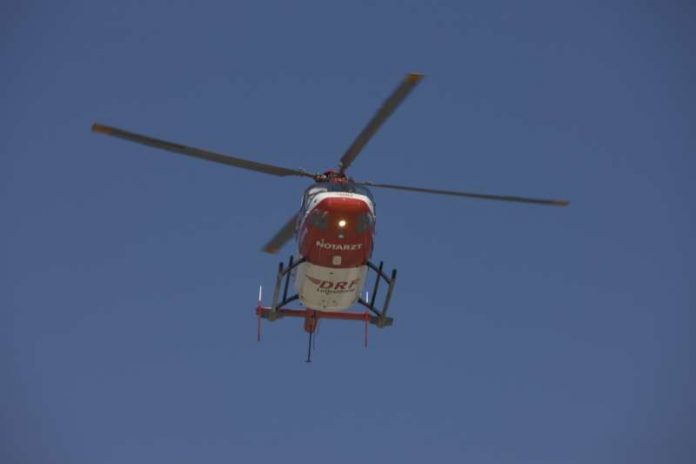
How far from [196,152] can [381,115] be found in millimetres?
3846

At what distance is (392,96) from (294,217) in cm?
500

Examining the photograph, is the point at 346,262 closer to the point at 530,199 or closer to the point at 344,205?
the point at 344,205

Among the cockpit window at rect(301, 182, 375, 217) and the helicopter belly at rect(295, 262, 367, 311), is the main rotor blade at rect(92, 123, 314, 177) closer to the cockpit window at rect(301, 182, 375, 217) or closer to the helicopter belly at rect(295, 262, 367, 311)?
the cockpit window at rect(301, 182, 375, 217)

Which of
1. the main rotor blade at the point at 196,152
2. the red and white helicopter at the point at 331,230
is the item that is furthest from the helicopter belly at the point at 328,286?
the main rotor blade at the point at 196,152

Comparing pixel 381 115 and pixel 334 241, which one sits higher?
pixel 381 115

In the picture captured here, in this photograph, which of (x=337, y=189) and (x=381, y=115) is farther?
(x=337, y=189)

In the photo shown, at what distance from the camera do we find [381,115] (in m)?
15.6

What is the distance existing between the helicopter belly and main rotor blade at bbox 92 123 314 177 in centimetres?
222

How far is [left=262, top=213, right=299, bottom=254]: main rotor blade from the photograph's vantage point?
64.0 feet

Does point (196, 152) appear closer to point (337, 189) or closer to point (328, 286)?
point (337, 189)

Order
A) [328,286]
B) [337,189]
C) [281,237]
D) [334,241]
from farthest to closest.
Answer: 1. [281,237]
2. [328,286]
3. [337,189]
4. [334,241]

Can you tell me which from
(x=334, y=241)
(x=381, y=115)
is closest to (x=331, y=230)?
(x=334, y=241)

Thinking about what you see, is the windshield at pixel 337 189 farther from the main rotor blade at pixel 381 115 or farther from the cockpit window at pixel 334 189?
the main rotor blade at pixel 381 115

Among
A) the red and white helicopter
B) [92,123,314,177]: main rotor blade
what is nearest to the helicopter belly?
the red and white helicopter
